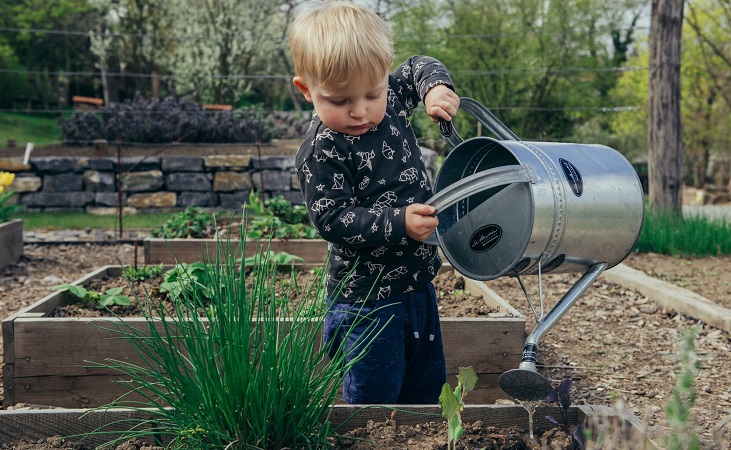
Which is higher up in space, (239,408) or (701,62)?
(701,62)

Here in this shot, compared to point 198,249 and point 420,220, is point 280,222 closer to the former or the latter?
point 198,249

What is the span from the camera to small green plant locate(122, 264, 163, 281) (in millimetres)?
3652

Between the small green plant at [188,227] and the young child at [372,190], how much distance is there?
9.81 ft

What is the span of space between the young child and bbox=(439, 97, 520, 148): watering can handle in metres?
0.06

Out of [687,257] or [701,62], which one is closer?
[687,257]

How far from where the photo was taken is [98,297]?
10.5 feet

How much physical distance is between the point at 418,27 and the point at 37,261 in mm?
12541

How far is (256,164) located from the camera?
10086mm

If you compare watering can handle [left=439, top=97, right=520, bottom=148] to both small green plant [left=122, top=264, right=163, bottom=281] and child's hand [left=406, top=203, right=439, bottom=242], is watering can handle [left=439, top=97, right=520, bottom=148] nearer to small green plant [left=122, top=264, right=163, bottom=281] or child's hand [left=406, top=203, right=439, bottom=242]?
child's hand [left=406, top=203, right=439, bottom=242]

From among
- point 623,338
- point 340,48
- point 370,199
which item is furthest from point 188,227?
point 340,48

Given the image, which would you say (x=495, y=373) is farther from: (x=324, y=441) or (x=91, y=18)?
(x=91, y=18)

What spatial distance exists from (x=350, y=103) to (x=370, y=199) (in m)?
0.31

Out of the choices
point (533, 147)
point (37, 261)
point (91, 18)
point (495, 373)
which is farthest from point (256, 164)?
point (91, 18)

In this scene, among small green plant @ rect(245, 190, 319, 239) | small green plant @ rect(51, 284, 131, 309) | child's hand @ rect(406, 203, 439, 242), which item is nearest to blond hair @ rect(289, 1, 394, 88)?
child's hand @ rect(406, 203, 439, 242)
